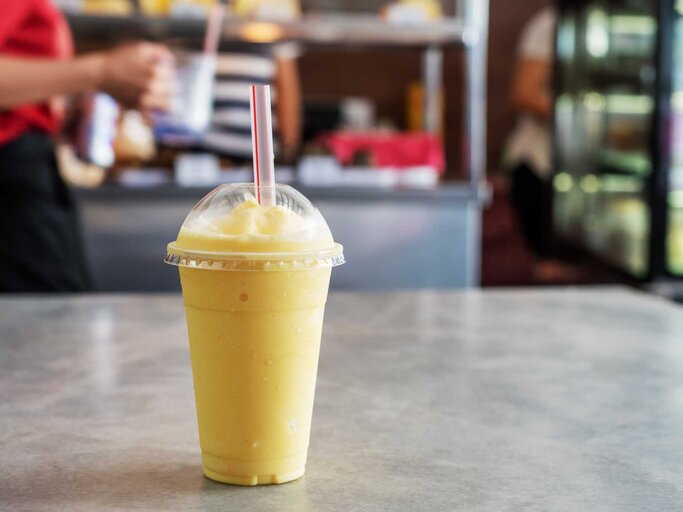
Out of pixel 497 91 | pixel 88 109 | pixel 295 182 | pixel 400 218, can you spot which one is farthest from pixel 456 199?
pixel 497 91

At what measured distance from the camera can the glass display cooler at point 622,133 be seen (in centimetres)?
467

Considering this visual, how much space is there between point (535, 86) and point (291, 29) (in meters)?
2.99

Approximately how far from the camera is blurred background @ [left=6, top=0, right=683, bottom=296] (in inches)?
121

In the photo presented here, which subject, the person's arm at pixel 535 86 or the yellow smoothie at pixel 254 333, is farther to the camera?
the person's arm at pixel 535 86

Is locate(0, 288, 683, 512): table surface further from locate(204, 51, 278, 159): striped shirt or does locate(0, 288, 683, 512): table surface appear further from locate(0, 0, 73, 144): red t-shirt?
locate(204, 51, 278, 159): striped shirt

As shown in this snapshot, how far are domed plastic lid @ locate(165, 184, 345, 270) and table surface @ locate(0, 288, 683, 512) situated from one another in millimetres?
173

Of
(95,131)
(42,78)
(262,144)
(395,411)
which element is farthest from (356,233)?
(262,144)

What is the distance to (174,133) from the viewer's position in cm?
273

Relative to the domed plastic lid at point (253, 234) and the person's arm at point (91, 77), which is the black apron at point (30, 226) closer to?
the person's arm at point (91, 77)

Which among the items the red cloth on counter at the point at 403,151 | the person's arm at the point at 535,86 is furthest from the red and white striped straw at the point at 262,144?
the person's arm at the point at 535,86

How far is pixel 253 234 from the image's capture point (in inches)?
27.4

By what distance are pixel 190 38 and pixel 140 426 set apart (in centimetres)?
262

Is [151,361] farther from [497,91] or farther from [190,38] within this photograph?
[497,91]

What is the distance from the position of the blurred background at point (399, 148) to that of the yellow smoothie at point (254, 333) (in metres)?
1.84
